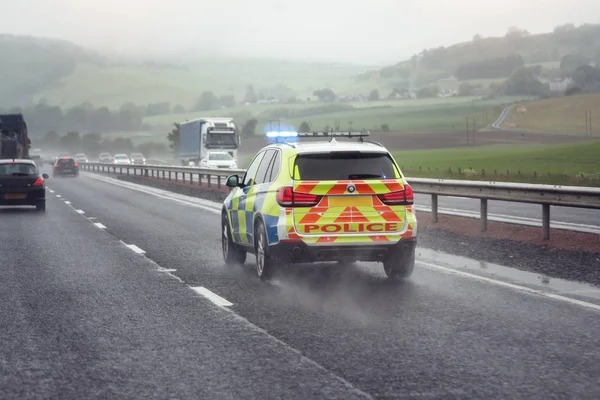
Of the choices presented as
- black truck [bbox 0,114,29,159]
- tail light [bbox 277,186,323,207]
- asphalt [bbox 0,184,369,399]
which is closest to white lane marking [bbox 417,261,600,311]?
tail light [bbox 277,186,323,207]

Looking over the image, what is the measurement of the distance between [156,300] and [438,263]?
4761 millimetres

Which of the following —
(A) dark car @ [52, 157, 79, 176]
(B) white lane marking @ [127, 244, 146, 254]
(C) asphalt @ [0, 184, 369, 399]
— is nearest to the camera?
(C) asphalt @ [0, 184, 369, 399]

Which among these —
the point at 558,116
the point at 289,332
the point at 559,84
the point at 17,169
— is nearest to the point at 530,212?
the point at 17,169

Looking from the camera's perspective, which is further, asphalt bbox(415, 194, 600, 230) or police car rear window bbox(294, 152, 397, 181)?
asphalt bbox(415, 194, 600, 230)

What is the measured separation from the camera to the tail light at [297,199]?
1148 cm

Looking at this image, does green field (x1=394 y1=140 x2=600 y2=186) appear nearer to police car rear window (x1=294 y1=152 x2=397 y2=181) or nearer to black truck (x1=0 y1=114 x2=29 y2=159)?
black truck (x1=0 y1=114 x2=29 y2=159)

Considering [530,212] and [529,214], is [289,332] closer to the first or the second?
[529,214]

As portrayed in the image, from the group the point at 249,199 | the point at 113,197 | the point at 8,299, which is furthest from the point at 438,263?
the point at 113,197

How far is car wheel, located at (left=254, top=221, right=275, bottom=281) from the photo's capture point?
11977 mm

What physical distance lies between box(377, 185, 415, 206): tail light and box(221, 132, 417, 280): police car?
11 mm

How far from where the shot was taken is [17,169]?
1140 inches

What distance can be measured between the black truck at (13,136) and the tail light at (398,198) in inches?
1544

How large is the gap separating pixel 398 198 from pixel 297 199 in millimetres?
1173

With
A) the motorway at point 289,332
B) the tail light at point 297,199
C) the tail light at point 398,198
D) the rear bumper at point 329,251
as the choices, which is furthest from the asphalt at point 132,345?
the tail light at point 398,198
